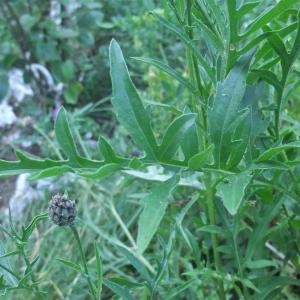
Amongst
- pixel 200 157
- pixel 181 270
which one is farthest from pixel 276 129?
pixel 181 270

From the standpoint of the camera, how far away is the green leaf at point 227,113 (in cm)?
69

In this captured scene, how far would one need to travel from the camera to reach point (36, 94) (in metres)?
2.49

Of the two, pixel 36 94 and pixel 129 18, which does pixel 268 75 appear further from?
pixel 36 94

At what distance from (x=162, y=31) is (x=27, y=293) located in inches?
42.8

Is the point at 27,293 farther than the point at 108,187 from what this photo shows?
No

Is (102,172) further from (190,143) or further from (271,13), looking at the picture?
(271,13)

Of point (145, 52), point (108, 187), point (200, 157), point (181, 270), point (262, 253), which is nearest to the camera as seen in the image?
point (200, 157)

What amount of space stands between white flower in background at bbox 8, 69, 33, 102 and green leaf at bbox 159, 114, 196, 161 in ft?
6.09

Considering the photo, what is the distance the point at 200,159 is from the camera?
2.19 feet

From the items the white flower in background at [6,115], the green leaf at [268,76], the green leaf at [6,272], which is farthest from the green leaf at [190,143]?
the white flower in background at [6,115]

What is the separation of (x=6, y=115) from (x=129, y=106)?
1.80 metres

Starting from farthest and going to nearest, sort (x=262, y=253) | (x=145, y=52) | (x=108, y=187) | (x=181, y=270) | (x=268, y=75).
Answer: (x=145, y=52)
(x=108, y=187)
(x=181, y=270)
(x=262, y=253)
(x=268, y=75)

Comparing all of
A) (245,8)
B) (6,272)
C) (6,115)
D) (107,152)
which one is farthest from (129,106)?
(6,115)

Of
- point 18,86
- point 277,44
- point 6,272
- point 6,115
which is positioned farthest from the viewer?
point 18,86
